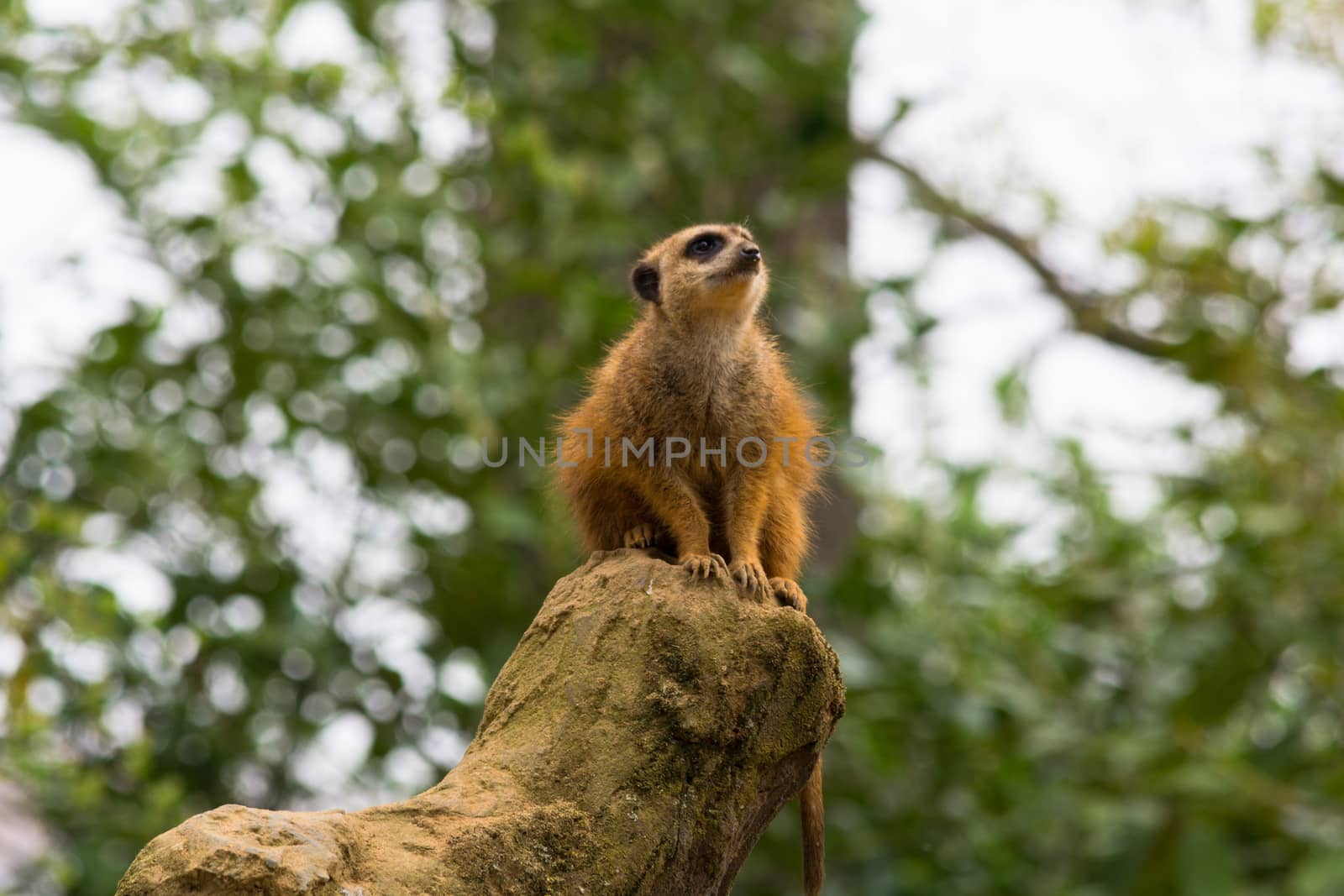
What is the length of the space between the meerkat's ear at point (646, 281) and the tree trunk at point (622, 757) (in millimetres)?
1005

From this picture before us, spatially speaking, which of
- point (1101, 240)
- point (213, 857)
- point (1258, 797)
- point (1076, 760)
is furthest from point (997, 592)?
point (213, 857)

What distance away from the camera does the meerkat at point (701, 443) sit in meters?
2.71

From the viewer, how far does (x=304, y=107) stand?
4691mm

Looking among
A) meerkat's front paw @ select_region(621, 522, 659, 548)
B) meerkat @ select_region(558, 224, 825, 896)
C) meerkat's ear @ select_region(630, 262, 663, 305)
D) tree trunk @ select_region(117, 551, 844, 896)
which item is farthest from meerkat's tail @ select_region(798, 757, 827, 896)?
meerkat's ear @ select_region(630, 262, 663, 305)

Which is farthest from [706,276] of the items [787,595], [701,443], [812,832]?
[812,832]

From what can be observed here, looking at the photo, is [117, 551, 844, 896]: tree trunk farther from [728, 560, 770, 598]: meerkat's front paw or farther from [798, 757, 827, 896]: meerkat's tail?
[798, 757, 827, 896]: meerkat's tail

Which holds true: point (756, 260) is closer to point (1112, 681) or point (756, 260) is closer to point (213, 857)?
point (213, 857)

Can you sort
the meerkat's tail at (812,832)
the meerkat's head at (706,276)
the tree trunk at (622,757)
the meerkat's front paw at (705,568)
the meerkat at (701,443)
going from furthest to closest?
1. the meerkat's head at (706,276)
2. the meerkat at (701,443)
3. the meerkat's tail at (812,832)
4. the meerkat's front paw at (705,568)
5. the tree trunk at (622,757)

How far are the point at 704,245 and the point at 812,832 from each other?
130cm

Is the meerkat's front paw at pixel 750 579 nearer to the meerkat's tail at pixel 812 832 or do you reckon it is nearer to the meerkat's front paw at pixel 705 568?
the meerkat's front paw at pixel 705 568

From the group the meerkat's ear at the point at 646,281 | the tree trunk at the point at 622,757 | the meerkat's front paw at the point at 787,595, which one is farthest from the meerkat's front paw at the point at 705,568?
the meerkat's ear at the point at 646,281

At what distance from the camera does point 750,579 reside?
235 cm

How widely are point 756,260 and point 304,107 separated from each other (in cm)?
229

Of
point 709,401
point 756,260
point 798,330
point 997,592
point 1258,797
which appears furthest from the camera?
point 997,592
